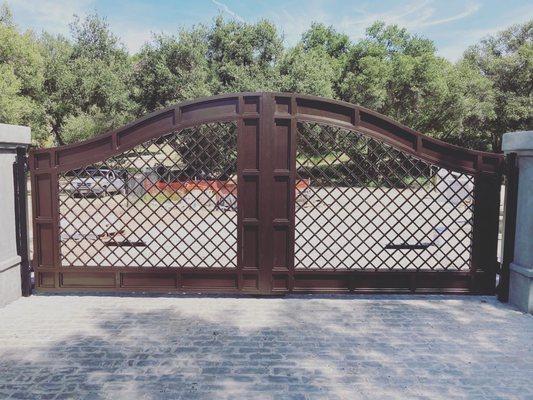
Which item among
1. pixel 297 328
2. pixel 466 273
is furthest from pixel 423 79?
pixel 297 328

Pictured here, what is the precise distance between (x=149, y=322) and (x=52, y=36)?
67.9 feet

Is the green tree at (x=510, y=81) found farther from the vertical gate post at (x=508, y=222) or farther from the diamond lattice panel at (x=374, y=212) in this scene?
the vertical gate post at (x=508, y=222)

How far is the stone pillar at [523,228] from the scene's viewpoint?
452cm

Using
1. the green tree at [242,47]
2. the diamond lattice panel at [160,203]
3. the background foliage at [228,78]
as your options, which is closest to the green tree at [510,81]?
the background foliage at [228,78]

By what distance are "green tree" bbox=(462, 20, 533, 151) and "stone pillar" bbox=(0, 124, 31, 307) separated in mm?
20183

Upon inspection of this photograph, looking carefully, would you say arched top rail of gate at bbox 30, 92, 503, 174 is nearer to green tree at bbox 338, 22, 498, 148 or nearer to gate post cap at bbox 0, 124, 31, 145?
gate post cap at bbox 0, 124, 31, 145

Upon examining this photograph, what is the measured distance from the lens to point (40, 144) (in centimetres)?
2109

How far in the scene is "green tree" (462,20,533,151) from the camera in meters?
20.1

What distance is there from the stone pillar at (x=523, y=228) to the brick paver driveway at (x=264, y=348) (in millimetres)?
211

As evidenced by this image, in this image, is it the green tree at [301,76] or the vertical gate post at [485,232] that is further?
the green tree at [301,76]

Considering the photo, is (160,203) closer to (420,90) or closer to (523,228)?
(523,228)

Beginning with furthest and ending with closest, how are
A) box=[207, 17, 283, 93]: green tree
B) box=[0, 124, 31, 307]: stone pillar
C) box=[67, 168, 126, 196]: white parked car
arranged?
A: 1. box=[207, 17, 283, 93]: green tree
2. box=[67, 168, 126, 196]: white parked car
3. box=[0, 124, 31, 307]: stone pillar

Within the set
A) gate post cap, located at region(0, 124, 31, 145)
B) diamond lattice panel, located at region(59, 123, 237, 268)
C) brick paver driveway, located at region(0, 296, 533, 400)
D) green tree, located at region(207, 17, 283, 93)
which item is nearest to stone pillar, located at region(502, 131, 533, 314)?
brick paver driveway, located at region(0, 296, 533, 400)

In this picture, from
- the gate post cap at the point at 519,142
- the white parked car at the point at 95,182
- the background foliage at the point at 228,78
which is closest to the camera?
the gate post cap at the point at 519,142
